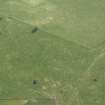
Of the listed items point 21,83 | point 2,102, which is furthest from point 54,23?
point 2,102

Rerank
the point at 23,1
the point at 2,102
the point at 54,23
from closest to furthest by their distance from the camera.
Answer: the point at 2,102 → the point at 54,23 → the point at 23,1

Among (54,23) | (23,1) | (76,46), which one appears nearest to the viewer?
(76,46)

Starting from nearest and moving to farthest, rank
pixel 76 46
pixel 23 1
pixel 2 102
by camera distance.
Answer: pixel 2 102, pixel 76 46, pixel 23 1

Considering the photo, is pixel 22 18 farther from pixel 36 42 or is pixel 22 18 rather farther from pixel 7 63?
pixel 7 63

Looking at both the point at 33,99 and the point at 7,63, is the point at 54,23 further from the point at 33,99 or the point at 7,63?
the point at 33,99

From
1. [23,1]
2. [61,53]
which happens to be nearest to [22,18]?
[23,1]

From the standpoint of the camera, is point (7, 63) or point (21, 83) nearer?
point (21, 83)
